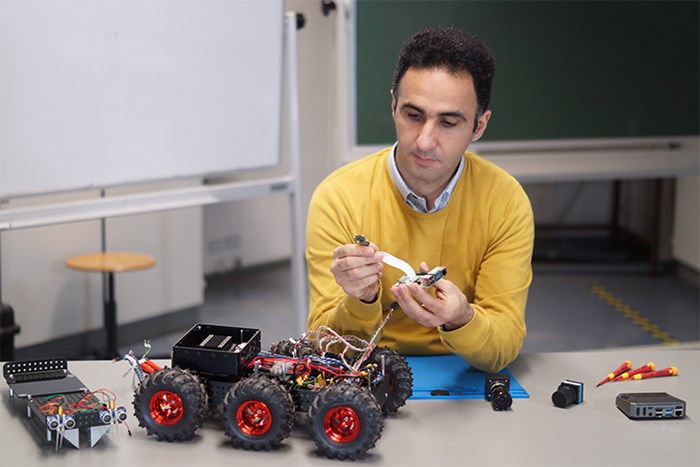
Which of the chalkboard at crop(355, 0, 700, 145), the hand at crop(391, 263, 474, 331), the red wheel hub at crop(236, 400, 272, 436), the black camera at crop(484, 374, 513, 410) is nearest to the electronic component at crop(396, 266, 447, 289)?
the hand at crop(391, 263, 474, 331)

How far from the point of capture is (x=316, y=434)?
4.49 ft

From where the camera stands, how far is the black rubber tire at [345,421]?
134 centimetres

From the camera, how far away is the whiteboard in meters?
2.42

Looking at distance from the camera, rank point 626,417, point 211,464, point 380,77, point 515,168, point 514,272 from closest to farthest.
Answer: point 211,464
point 626,417
point 514,272
point 380,77
point 515,168

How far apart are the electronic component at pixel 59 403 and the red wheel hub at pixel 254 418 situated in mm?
204

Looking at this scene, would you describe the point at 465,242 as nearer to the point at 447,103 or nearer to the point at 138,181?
the point at 447,103

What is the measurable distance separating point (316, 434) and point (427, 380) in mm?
416

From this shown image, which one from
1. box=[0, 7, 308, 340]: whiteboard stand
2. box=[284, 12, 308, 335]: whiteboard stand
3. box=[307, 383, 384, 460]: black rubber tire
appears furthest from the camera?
box=[284, 12, 308, 335]: whiteboard stand

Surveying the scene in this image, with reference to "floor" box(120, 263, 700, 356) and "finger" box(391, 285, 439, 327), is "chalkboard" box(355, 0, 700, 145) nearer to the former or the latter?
"floor" box(120, 263, 700, 356)

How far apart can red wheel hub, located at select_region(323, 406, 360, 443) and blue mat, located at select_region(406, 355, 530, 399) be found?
0.96 feet

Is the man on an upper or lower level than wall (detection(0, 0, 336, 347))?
upper

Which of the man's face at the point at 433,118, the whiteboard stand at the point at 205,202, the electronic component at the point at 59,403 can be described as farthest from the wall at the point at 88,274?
the man's face at the point at 433,118

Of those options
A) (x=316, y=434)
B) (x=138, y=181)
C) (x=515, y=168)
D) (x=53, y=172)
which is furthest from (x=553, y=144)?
(x=316, y=434)

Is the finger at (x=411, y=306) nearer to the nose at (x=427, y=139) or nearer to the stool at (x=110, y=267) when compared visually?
the nose at (x=427, y=139)
